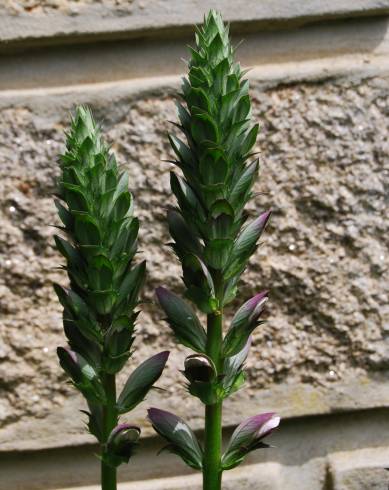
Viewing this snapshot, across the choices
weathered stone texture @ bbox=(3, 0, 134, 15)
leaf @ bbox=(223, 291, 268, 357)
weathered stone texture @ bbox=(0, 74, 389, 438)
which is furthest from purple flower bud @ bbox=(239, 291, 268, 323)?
weathered stone texture @ bbox=(3, 0, 134, 15)

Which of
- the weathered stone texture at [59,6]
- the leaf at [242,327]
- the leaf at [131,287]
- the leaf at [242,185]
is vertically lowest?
the leaf at [242,327]

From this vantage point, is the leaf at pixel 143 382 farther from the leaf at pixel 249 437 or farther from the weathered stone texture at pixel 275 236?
the weathered stone texture at pixel 275 236

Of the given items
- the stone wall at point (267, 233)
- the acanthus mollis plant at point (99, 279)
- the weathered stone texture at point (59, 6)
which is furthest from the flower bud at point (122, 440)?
the weathered stone texture at point (59, 6)

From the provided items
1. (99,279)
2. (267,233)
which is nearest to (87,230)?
(99,279)

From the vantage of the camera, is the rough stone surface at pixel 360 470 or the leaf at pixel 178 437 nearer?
the leaf at pixel 178 437

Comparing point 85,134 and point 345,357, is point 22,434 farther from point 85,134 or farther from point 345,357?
point 85,134

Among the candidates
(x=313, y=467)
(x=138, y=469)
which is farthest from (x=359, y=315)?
(x=138, y=469)

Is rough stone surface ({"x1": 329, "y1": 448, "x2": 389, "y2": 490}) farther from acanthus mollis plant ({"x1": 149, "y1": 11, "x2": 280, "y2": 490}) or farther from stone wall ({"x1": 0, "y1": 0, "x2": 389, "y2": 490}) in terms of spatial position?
acanthus mollis plant ({"x1": 149, "y1": 11, "x2": 280, "y2": 490})
